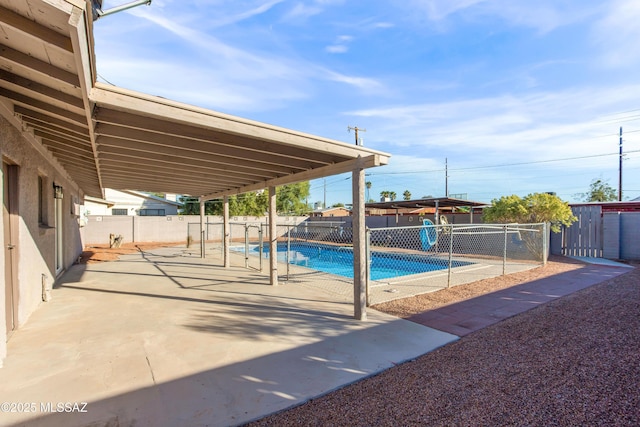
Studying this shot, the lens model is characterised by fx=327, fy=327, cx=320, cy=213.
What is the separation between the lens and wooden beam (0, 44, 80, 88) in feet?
7.67

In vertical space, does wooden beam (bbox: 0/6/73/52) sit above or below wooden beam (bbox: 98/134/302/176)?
above

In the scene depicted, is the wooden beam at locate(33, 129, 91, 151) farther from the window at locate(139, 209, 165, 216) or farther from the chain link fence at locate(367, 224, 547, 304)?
the window at locate(139, 209, 165, 216)

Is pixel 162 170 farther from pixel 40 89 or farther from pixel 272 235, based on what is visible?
pixel 40 89

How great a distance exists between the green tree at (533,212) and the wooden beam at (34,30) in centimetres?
1194

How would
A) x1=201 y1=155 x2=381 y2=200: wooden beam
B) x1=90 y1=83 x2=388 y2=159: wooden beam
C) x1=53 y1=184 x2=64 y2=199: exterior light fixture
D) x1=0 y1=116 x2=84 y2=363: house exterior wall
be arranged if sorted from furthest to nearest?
x1=53 y1=184 x2=64 y2=199: exterior light fixture, x1=201 y1=155 x2=381 y2=200: wooden beam, x1=0 y1=116 x2=84 y2=363: house exterior wall, x1=90 y1=83 x2=388 y2=159: wooden beam

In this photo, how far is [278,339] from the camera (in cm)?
398

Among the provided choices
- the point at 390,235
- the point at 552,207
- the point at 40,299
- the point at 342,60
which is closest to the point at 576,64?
the point at 552,207

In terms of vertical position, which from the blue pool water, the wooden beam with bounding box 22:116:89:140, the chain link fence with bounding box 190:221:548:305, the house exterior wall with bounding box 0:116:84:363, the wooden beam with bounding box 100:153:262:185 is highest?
the wooden beam with bounding box 22:116:89:140

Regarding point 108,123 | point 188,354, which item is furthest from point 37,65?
point 188,354

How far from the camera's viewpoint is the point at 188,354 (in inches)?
140

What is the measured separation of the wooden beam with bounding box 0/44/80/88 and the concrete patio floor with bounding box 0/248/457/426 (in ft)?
8.35

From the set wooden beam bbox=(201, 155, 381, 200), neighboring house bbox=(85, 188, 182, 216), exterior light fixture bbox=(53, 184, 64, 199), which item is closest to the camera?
wooden beam bbox=(201, 155, 381, 200)

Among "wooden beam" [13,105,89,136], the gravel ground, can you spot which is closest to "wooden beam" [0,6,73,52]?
"wooden beam" [13,105,89,136]

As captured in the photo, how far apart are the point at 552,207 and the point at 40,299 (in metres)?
13.9
